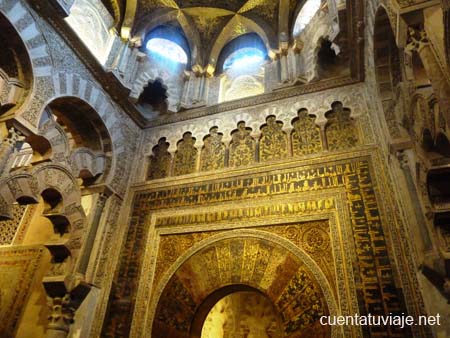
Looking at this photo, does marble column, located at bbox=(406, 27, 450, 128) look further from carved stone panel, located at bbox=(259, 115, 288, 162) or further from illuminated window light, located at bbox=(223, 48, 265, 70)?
illuminated window light, located at bbox=(223, 48, 265, 70)

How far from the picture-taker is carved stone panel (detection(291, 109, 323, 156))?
18.1 feet

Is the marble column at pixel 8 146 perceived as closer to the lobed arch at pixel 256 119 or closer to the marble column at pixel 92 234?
the marble column at pixel 92 234

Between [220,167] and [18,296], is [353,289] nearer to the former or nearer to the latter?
[220,167]

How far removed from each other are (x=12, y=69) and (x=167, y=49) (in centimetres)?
367

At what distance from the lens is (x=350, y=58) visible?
5.41 m

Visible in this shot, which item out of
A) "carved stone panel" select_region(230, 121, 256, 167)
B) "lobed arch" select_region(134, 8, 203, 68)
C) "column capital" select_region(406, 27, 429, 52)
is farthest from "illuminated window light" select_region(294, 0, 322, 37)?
"column capital" select_region(406, 27, 429, 52)

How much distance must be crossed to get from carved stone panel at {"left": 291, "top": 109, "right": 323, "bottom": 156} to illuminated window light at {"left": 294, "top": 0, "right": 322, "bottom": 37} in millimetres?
1904

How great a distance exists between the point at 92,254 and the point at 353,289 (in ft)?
13.3

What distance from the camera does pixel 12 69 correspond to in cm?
450

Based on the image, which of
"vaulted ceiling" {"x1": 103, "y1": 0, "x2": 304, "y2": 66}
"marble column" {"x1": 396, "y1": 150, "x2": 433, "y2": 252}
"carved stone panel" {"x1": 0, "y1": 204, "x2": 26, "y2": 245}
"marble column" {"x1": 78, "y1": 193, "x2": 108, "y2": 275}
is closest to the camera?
"marble column" {"x1": 396, "y1": 150, "x2": 433, "y2": 252}

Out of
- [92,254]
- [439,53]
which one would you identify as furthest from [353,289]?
[92,254]

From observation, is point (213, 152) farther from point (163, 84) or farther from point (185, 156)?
point (163, 84)

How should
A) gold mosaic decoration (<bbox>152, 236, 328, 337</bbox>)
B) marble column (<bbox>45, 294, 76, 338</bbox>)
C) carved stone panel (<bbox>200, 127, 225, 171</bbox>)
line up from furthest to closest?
carved stone panel (<bbox>200, 127, 225, 171</bbox>) < marble column (<bbox>45, 294, 76, 338</bbox>) < gold mosaic decoration (<bbox>152, 236, 328, 337</bbox>)

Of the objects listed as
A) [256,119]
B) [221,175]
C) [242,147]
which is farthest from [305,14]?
[221,175]
